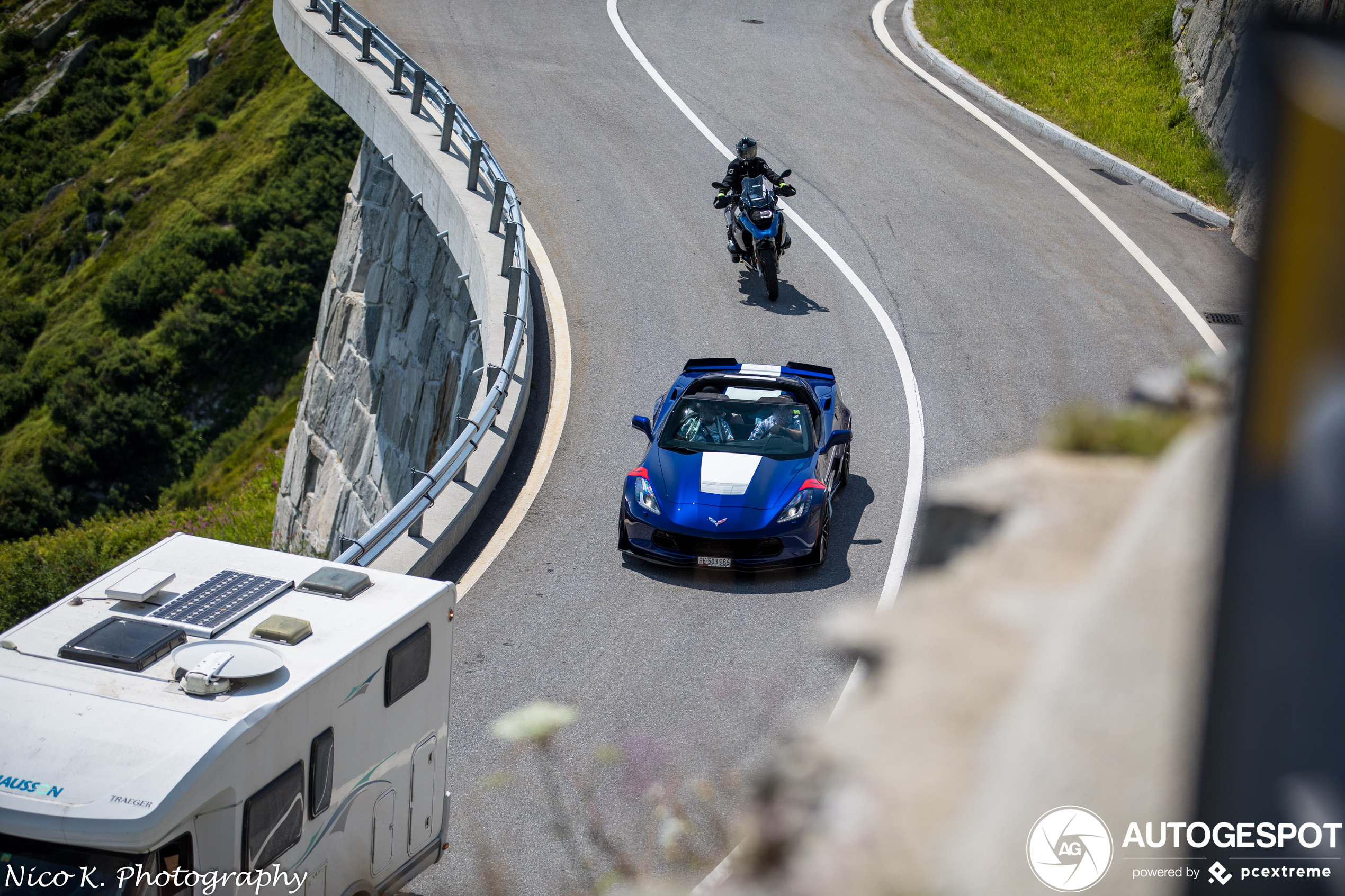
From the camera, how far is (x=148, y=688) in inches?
225

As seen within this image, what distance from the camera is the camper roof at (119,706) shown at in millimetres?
5113

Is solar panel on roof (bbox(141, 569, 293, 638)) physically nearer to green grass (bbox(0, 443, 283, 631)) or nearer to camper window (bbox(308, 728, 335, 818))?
camper window (bbox(308, 728, 335, 818))

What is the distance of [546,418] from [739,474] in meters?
3.95

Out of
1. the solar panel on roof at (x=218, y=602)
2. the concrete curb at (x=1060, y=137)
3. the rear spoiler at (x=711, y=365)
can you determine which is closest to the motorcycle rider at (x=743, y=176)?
the rear spoiler at (x=711, y=365)

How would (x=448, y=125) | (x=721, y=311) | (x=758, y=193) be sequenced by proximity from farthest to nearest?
1. (x=448, y=125)
2. (x=721, y=311)
3. (x=758, y=193)

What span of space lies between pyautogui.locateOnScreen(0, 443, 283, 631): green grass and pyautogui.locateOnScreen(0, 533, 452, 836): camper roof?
16618mm

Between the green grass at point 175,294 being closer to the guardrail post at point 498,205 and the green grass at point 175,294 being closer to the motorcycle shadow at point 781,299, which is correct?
the guardrail post at point 498,205

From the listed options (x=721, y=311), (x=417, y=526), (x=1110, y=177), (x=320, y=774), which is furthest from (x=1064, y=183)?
(x=320, y=774)

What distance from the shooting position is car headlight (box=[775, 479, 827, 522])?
10.6 m

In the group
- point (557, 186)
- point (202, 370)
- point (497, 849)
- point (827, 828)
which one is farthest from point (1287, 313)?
point (202, 370)

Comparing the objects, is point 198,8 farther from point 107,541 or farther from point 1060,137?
point 1060,137

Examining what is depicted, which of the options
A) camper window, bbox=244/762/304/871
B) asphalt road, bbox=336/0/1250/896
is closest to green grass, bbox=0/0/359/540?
asphalt road, bbox=336/0/1250/896

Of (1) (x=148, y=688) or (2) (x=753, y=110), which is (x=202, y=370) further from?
(1) (x=148, y=688)

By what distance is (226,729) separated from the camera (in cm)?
545
